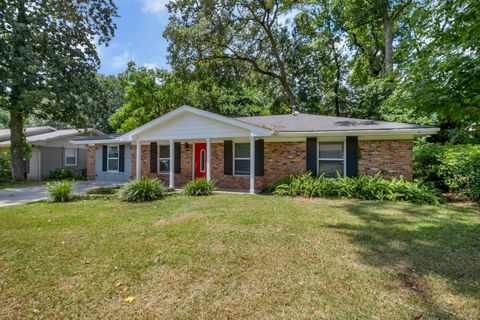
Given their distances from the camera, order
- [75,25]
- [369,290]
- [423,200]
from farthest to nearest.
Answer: [75,25] < [423,200] < [369,290]

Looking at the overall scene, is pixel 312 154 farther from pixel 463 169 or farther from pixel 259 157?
pixel 463 169

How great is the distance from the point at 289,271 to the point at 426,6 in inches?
245

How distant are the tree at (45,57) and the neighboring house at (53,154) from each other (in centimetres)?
164

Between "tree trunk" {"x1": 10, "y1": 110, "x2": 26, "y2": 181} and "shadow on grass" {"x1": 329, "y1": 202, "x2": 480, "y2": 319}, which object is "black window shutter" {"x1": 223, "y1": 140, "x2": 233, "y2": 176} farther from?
"tree trunk" {"x1": 10, "y1": 110, "x2": 26, "y2": 181}

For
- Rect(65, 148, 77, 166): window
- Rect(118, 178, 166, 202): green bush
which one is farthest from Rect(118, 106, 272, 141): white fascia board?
Rect(65, 148, 77, 166): window

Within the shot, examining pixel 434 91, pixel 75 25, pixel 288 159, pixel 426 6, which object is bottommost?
pixel 288 159

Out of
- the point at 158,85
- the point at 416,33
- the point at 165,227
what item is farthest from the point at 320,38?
the point at 165,227

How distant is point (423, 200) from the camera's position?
28.8 feet

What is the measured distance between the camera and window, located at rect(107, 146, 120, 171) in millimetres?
15867

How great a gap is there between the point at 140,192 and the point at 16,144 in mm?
11936

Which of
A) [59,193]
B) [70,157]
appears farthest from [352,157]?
[70,157]

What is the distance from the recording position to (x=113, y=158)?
16.0 m

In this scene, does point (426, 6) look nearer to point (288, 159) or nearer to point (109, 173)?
point (288, 159)

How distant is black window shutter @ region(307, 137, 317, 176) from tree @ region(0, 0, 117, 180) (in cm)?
1390
